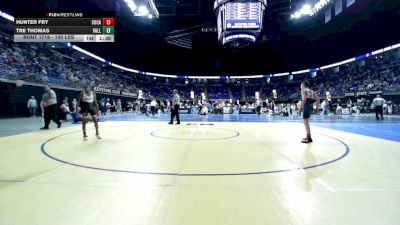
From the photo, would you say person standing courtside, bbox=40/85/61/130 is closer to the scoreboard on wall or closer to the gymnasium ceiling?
the scoreboard on wall

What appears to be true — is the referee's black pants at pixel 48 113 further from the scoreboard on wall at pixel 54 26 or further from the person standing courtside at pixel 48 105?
the scoreboard on wall at pixel 54 26

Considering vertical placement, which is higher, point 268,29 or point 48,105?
point 268,29

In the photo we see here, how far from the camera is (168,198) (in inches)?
96.3

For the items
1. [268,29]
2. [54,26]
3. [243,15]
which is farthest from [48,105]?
[268,29]

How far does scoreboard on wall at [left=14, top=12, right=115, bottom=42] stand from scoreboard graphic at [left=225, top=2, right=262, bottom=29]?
7.28 meters

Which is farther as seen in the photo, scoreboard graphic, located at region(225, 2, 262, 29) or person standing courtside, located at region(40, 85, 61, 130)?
scoreboard graphic, located at region(225, 2, 262, 29)

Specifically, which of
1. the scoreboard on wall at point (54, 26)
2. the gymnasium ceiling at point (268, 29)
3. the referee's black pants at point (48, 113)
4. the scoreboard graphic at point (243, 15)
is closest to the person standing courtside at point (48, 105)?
the referee's black pants at point (48, 113)

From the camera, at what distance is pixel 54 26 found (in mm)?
9102

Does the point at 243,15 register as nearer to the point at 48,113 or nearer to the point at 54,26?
the point at 54,26

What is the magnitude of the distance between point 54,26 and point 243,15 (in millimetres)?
9657

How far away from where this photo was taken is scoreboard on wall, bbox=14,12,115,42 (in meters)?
9.10

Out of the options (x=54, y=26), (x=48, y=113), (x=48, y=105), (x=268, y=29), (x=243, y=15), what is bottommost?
(x=48, y=113)

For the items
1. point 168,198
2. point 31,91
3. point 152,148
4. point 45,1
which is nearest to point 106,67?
point 31,91

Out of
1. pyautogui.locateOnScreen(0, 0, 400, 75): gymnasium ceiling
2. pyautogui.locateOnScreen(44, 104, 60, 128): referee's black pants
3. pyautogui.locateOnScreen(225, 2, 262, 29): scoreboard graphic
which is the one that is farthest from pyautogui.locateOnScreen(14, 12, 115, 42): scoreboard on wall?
pyautogui.locateOnScreen(225, 2, 262, 29): scoreboard graphic
